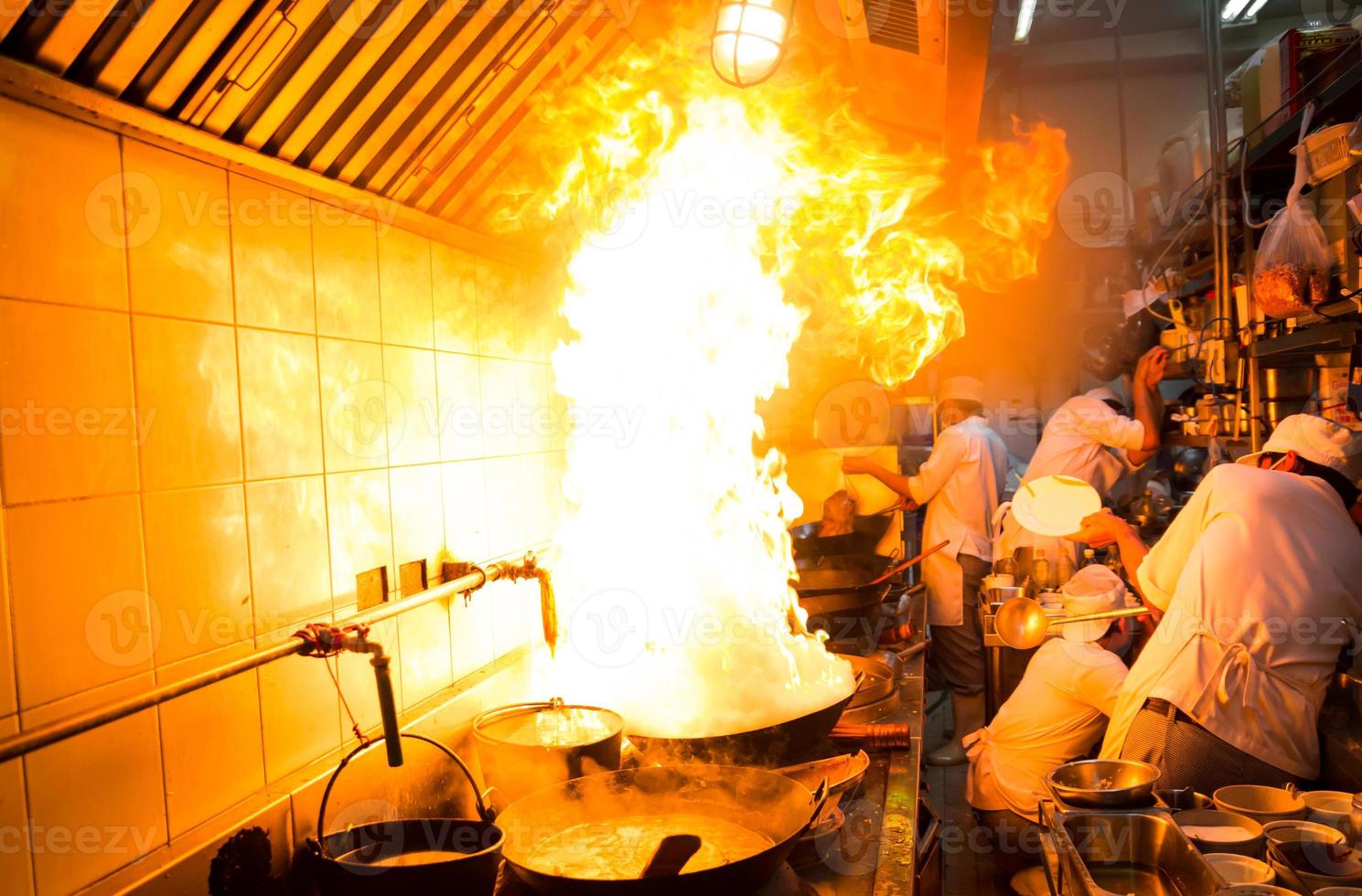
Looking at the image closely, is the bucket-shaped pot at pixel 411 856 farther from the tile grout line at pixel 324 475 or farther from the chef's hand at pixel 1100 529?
the chef's hand at pixel 1100 529

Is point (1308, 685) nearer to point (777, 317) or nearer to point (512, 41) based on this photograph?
point (777, 317)

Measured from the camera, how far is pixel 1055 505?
14.8 ft

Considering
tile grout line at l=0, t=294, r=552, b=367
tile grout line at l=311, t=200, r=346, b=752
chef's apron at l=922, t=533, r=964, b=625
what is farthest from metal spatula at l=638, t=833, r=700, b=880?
chef's apron at l=922, t=533, r=964, b=625

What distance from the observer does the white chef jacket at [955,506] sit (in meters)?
6.79

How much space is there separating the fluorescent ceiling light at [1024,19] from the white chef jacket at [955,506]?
3288mm

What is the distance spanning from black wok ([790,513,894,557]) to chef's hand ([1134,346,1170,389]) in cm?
215

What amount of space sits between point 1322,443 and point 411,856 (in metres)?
3.34

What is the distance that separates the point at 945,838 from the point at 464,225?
420cm

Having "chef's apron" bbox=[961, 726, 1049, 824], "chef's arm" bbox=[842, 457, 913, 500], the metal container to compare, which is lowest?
"chef's apron" bbox=[961, 726, 1049, 824]

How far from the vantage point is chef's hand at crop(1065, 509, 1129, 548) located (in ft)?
13.4

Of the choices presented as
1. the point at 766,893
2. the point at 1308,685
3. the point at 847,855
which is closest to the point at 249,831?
the point at 766,893

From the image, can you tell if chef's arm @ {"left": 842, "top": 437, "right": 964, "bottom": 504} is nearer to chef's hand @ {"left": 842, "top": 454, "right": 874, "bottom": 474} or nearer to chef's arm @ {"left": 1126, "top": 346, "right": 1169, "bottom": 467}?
chef's hand @ {"left": 842, "top": 454, "right": 874, "bottom": 474}

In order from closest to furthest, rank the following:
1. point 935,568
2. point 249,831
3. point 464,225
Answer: point 249,831 < point 464,225 < point 935,568

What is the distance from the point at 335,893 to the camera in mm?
1735
